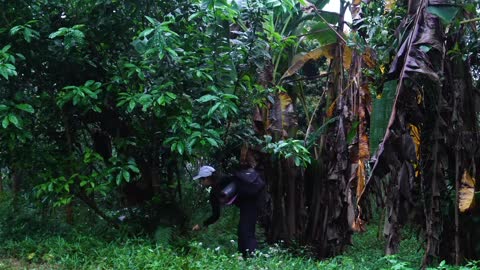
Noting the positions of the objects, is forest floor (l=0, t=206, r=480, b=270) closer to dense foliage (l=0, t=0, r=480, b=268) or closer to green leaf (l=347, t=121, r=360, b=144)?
dense foliage (l=0, t=0, r=480, b=268)

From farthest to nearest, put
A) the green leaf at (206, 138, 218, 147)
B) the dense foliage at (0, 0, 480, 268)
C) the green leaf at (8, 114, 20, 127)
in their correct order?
1. the green leaf at (206, 138, 218, 147)
2. the green leaf at (8, 114, 20, 127)
3. the dense foliage at (0, 0, 480, 268)

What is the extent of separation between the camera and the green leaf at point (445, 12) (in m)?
5.05

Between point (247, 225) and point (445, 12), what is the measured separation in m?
3.48

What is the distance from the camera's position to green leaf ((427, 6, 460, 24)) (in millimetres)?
5051

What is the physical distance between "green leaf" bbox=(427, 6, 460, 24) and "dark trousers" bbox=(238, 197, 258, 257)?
3.17 meters

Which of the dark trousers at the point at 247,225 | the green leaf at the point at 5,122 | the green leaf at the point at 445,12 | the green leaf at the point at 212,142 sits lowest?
the dark trousers at the point at 247,225

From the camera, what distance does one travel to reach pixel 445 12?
200 inches

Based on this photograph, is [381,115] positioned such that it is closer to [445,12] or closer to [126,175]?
[445,12]

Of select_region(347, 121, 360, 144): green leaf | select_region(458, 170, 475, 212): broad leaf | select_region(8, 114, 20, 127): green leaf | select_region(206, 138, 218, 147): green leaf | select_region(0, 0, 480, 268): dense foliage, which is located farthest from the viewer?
select_region(347, 121, 360, 144): green leaf

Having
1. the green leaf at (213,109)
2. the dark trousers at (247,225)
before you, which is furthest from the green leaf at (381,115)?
the dark trousers at (247,225)

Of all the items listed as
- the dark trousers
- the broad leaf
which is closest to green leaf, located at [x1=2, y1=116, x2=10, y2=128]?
the dark trousers

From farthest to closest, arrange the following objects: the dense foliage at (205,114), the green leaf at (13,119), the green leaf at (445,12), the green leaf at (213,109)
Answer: the green leaf at (213,109) < the green leaf at (13,119) < the dense foliage at (205,114) < the green leaf at (445,12)

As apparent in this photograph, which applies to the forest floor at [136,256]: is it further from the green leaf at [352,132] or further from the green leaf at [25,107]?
the green leaf at [352,132]

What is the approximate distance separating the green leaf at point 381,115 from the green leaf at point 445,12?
0.75 m
